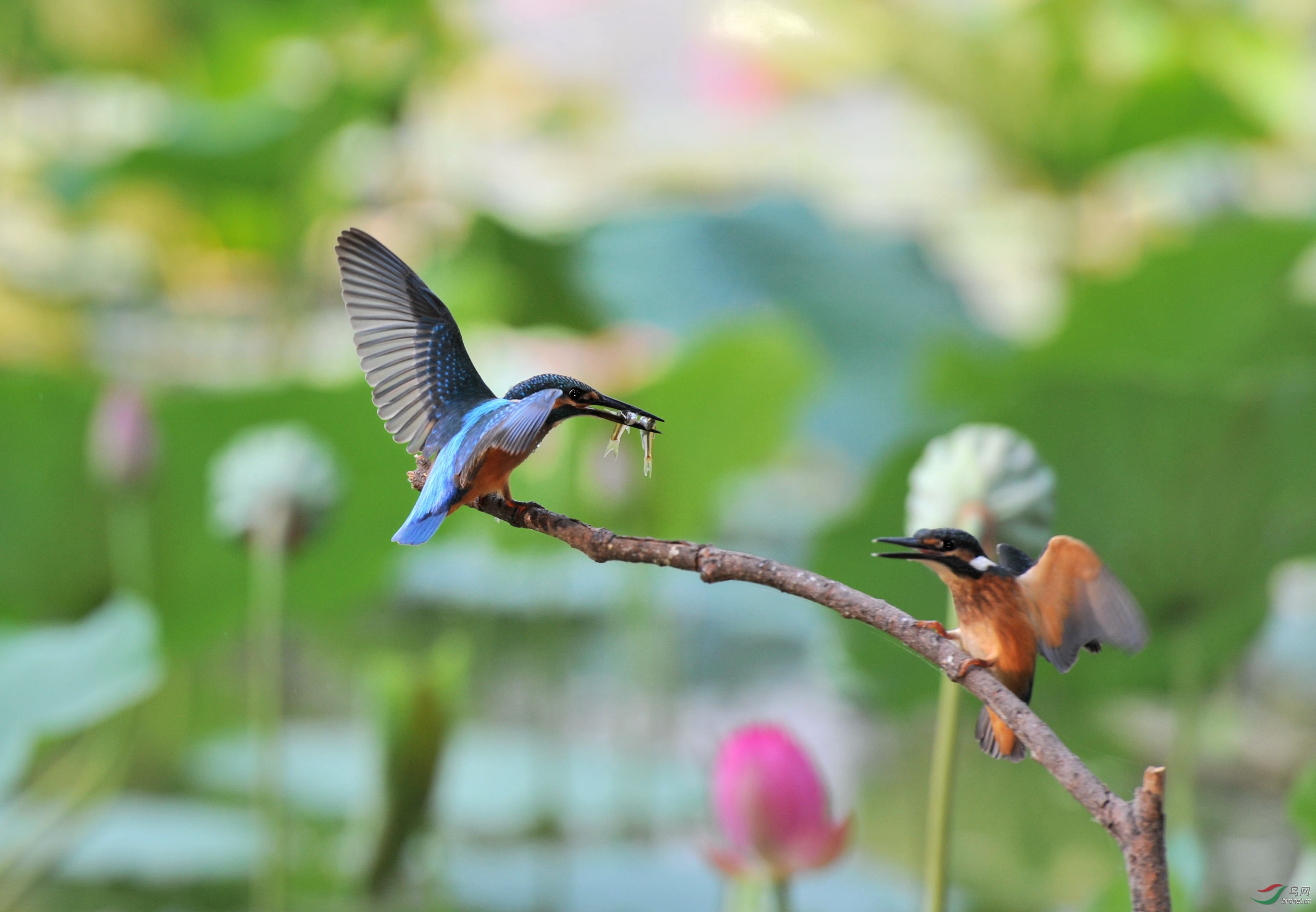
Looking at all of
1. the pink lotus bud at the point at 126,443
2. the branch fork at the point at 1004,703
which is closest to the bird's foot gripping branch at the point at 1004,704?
the branch fork at the point at 1004,703

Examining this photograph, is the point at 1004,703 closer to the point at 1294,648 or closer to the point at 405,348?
the point at 405,348

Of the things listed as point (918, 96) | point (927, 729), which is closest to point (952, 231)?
point (918, 96)

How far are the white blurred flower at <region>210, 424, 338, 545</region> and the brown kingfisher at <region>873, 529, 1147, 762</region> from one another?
0.66 ft

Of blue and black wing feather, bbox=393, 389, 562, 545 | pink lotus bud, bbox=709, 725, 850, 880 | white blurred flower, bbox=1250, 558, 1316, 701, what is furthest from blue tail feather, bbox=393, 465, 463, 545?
white blurred flower, bbox=1250, 558, 1316, 701

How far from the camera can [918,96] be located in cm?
141

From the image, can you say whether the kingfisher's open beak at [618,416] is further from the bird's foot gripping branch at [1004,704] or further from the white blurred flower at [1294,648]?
the white blurred flower at [1294,648]

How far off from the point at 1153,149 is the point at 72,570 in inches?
40.8

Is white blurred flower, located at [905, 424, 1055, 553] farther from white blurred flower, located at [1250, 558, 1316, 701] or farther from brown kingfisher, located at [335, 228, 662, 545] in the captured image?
white blurred flower, located at [1250, 558, 1316, 701]

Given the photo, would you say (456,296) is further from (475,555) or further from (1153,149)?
(1153,149)

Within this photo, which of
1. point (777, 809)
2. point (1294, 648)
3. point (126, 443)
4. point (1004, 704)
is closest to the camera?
point (1004, 704)

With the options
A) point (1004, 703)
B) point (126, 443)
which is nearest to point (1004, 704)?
point (1004, 703)

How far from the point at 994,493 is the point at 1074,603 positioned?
0.04 metres

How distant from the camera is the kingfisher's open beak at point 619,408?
0.27 feet

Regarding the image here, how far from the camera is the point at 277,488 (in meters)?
0.27
